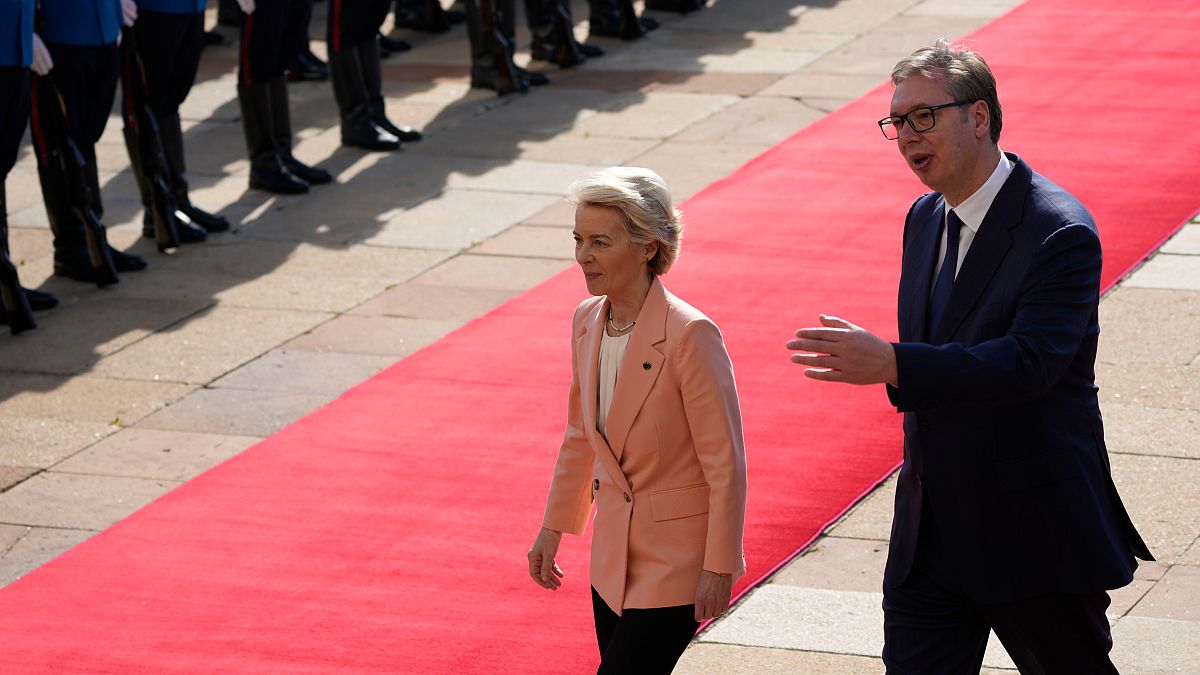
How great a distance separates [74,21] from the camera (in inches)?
376

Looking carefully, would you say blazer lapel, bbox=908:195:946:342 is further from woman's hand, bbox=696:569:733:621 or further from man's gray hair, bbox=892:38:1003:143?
woman's hand, bbox=696:569:733:621

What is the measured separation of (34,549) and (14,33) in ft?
11.4

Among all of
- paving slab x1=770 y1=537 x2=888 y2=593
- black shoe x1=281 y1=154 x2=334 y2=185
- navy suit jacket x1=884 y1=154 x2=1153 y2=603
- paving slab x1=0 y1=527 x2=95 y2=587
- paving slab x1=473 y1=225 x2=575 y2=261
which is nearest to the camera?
navy suit jacket x1=884 y1=154 x2=1153 y2=603

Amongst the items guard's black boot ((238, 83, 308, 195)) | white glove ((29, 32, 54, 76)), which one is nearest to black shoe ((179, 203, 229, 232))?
guard's black boot ((238, 83, 308, 195))

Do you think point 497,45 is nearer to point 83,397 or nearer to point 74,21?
point 74,21

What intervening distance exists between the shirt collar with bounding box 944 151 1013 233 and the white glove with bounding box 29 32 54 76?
6643mm

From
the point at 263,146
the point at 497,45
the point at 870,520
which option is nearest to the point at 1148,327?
the point at 870,520

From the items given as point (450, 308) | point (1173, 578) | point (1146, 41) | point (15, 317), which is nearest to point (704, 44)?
point (1146, 41)

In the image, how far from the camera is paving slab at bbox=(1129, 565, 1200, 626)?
17.9ft

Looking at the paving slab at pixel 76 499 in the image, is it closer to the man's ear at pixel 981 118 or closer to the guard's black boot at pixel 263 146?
the man's ear at pixel 981 118

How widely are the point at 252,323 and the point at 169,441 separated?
1655mm

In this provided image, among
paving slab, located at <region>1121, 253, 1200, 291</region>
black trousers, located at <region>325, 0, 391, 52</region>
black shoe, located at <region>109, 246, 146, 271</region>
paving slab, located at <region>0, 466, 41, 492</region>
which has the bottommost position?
paving slab, located at <region>1121, 253, 1200, 291</region>

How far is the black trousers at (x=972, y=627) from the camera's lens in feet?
12.5

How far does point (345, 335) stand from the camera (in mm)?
8938
